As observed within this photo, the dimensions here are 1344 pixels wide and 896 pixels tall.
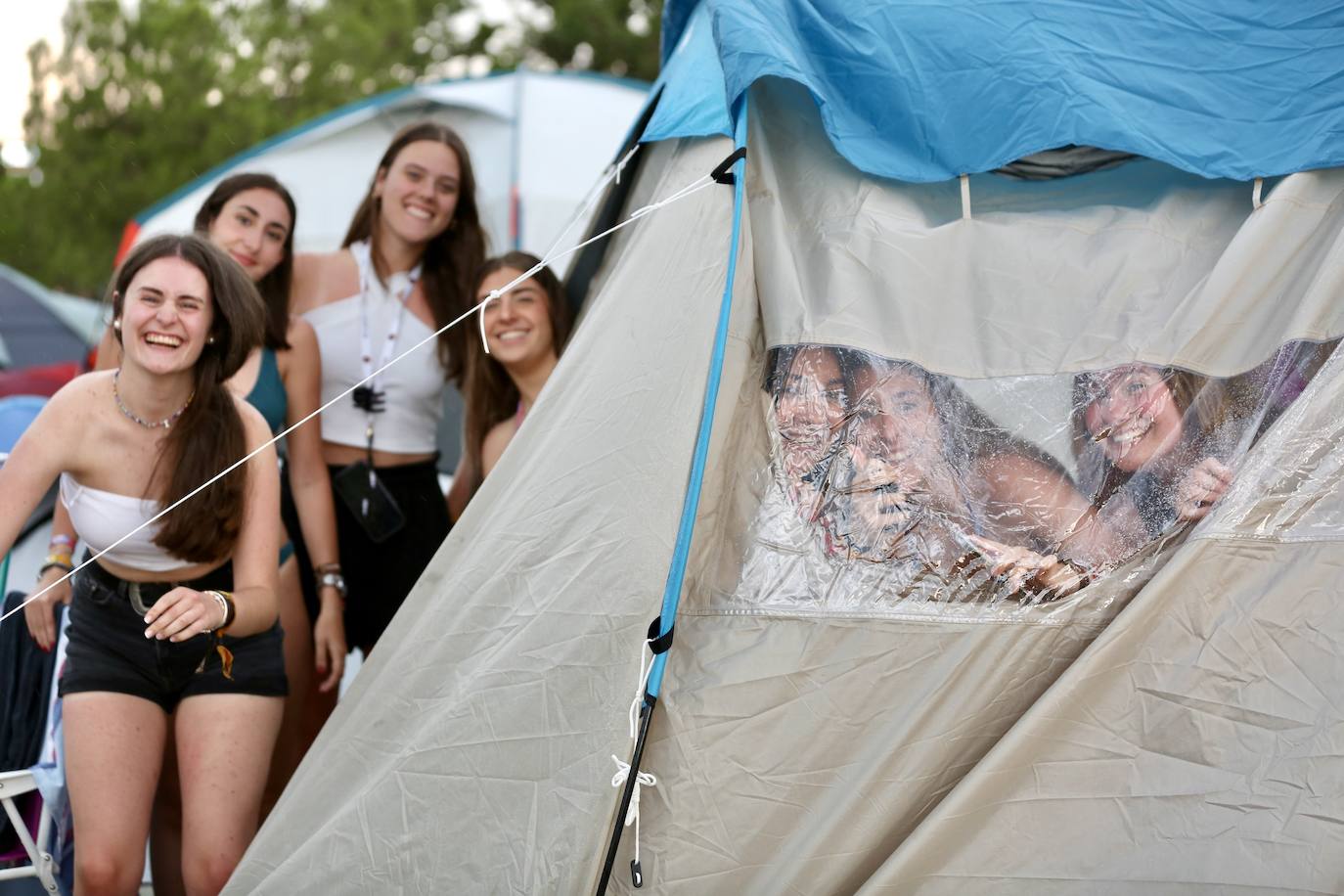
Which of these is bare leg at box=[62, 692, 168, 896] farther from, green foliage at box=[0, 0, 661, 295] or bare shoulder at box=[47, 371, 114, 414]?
green foliage at box=[0, 0, 661, 295]

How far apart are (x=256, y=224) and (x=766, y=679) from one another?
1.83 m

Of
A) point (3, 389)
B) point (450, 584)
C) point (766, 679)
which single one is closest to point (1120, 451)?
point (766, 679)

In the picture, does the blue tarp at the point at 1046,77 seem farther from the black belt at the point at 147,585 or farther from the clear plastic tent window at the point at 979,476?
the black belt at the point at 147,585

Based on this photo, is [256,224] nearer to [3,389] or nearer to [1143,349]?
[1143,349]

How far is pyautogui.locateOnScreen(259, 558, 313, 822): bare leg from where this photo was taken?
10.2 ft

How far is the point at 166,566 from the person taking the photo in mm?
2547

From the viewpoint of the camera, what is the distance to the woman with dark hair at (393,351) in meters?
3.24

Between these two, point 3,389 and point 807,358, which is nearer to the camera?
point 807,358

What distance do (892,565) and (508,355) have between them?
1.24 metres

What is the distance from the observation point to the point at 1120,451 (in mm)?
2271

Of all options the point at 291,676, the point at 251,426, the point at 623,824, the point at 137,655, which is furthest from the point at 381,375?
the point at 623,824

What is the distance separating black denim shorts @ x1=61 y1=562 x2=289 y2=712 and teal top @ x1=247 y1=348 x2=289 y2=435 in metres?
0.53

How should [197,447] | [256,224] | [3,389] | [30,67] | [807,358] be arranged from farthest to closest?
[30,67], [3,389], [256,224], [197,447], [807,358]

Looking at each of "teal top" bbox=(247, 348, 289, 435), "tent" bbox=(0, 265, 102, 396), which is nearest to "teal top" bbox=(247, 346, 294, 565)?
"teal top" bbox=(247, 348, 289, 435)
